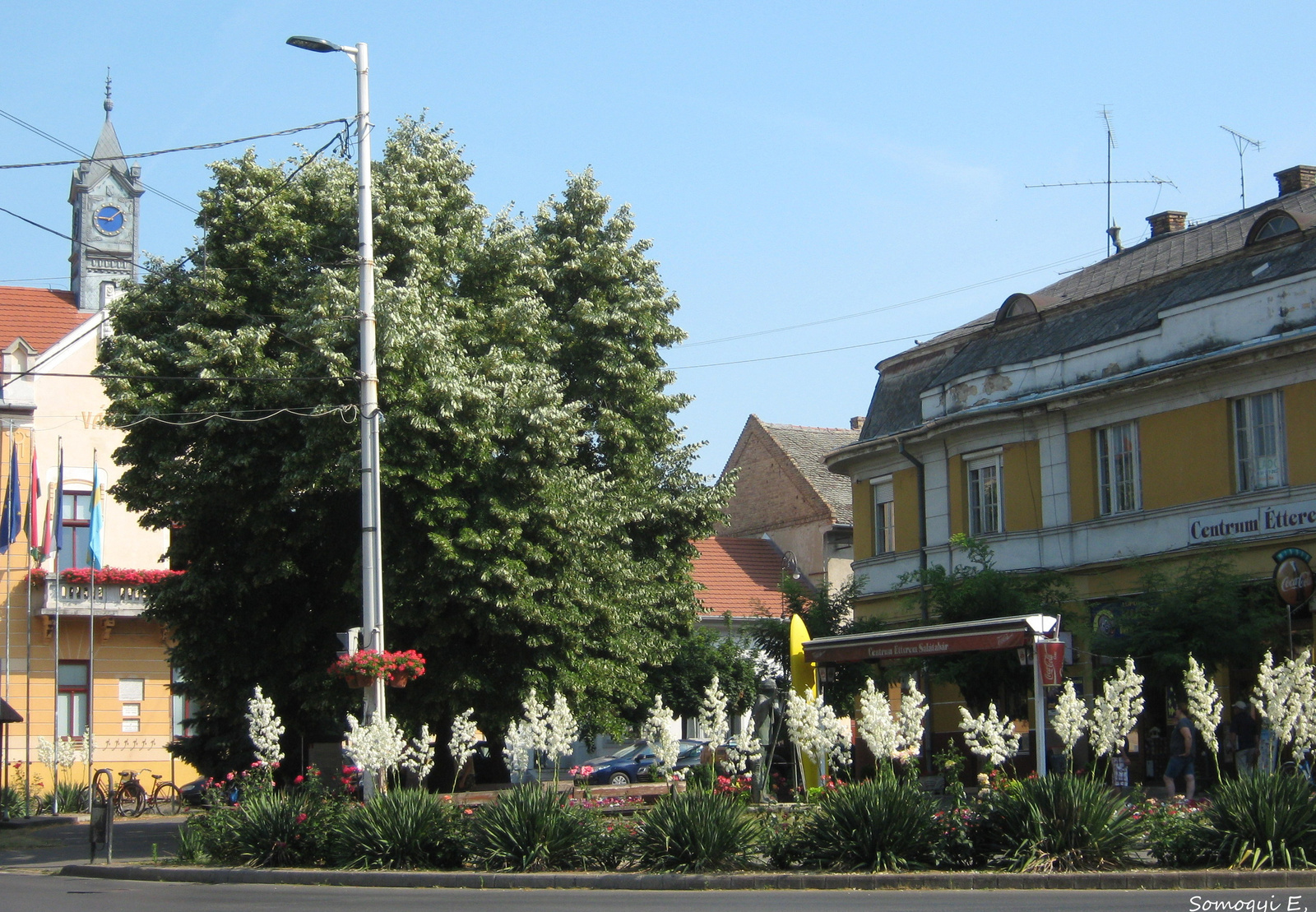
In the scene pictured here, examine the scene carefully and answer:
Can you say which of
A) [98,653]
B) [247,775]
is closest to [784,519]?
[98,653]

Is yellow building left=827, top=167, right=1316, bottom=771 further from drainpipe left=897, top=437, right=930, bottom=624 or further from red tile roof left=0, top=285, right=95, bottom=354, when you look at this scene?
red tile roof left=0, top=285, right=95, bottom=354

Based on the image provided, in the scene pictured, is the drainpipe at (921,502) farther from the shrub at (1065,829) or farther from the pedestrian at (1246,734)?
the shrub at (1065,829)

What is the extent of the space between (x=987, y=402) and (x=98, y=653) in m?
22.3

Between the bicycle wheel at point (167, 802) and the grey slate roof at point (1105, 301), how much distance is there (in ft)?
59.0

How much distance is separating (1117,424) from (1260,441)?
326cm

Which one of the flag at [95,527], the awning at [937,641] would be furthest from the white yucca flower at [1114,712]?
the flag at [95,527]

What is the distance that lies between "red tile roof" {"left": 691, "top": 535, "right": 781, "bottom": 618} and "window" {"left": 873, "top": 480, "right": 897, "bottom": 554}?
1252 centimetres

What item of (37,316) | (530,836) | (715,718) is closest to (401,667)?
(530,836)

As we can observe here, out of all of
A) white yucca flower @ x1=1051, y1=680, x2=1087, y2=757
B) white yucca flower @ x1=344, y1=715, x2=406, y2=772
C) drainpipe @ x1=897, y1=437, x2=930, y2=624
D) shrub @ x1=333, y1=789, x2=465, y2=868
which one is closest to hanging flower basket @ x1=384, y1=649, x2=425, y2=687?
white yucca flower @ x1=344, y1=715, x2=406, y2=772

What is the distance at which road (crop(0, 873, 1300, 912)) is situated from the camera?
11531 mm

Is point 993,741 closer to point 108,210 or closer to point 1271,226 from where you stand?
point 1271,226

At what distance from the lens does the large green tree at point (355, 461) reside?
21.6 metres

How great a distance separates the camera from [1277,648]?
23.6 m

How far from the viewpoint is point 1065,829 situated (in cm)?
1360
